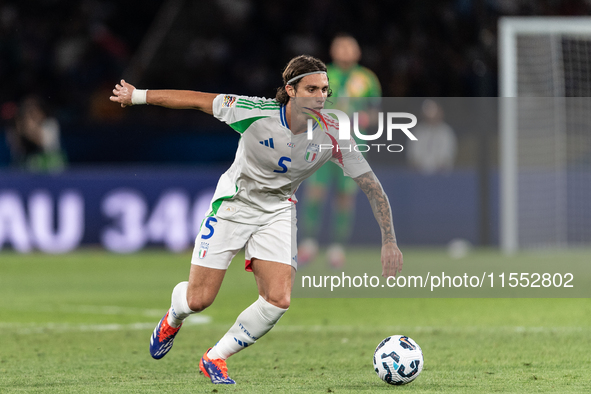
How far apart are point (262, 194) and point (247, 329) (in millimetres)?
742

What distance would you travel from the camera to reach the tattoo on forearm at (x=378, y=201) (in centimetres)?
529

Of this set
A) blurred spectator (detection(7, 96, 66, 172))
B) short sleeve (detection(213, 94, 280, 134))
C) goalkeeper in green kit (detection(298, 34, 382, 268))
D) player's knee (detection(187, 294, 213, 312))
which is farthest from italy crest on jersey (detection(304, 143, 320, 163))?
blurred spectator (detection(7, 96, 66, 172))

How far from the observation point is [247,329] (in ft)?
17.0

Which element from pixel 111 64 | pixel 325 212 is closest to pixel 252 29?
pixel 111 64

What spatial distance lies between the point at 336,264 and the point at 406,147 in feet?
16.4

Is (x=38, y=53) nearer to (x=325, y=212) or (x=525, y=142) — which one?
(x=325, y=212)

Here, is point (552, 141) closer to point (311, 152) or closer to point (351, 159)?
point (351, 159)

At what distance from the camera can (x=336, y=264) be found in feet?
32.9

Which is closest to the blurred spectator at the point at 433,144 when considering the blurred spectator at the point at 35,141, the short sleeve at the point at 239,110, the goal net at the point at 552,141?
the goal net at the point at 552,141

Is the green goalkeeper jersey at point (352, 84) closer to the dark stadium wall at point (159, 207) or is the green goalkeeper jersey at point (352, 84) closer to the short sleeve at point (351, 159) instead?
the dark stadium wall at point (159, 207)

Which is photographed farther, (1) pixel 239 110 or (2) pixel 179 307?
(2) pixel 179 307

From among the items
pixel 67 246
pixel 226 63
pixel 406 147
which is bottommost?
pixel 67 246

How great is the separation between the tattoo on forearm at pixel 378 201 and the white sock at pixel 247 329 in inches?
29.5

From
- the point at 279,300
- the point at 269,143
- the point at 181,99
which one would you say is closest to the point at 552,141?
the point at 269,143
